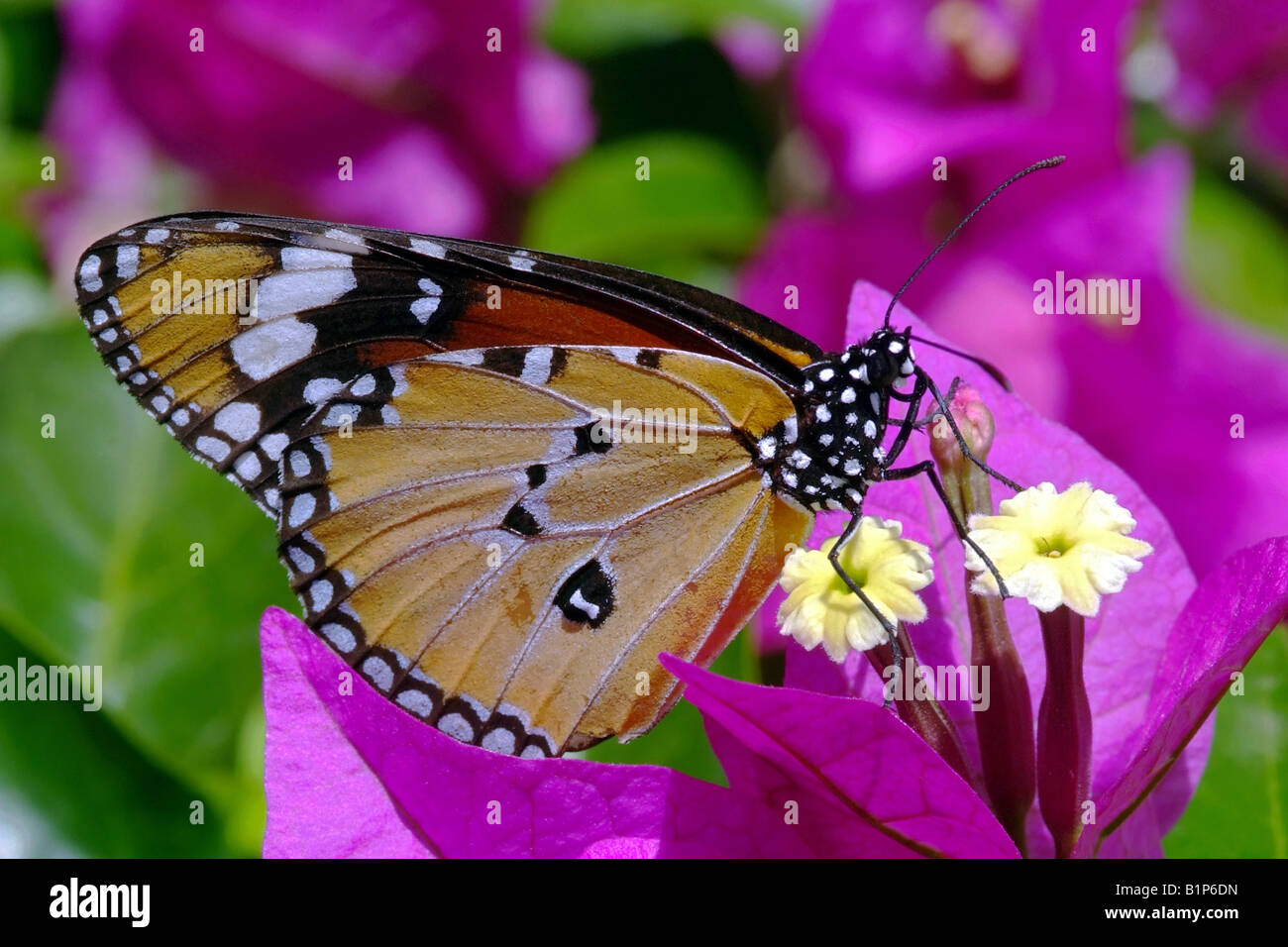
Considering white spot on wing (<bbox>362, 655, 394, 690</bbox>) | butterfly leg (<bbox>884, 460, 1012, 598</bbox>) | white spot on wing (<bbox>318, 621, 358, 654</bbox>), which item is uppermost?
butterfly leg (<bbox>884, 460, 1012, 598</bbox>)

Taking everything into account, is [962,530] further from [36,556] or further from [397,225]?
[397,225]

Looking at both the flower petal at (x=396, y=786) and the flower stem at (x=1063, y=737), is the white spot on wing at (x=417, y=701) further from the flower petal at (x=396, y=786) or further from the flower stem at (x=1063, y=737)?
the flower stem at (x=1063, y=737)

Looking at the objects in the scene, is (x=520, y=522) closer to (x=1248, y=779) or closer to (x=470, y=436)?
(x=470, y=436)

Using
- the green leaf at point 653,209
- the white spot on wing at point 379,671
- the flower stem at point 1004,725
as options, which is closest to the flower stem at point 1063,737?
the flower stem at point 1004,725

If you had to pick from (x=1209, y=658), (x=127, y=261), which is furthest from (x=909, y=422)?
(x=127, y=261)

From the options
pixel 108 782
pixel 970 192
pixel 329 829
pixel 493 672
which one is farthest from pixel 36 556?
pixel 970 192

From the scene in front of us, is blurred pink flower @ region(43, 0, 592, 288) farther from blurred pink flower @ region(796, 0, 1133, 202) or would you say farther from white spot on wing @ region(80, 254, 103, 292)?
white spot on wing @ region(80, 254, 103, 292)

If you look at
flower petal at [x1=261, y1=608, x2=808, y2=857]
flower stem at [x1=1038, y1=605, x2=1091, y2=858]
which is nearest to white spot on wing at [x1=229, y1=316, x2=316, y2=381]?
flower petal at [x1=261, y1=608, x2=808, y2=857]
